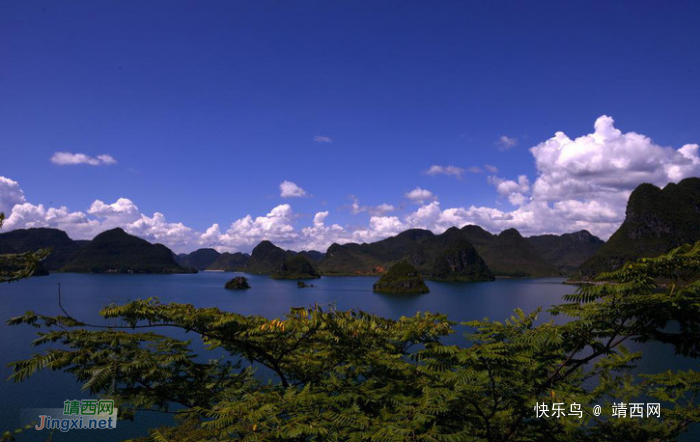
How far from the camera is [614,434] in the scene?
316 inches

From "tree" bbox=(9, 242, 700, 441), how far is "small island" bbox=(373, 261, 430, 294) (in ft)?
528

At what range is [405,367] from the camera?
8062 mm

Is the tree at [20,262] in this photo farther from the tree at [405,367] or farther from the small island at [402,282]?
the small island at [402,282]

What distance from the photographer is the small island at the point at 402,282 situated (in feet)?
556

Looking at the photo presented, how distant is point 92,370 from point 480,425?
24.4ft

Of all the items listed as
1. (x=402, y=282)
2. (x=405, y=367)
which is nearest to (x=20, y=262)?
(x=405, y=367)

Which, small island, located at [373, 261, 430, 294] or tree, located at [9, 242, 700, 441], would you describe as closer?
tree, located at [9, 242, 700, 441]

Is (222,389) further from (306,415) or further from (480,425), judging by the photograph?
(480,425)

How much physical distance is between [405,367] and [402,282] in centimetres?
16910

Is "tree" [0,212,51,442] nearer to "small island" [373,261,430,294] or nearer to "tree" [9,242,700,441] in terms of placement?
"tree" [9,242,700,441]

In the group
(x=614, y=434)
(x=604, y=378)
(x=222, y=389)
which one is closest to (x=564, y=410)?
(x=614, y=434)

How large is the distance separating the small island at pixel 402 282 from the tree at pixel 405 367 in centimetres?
16108

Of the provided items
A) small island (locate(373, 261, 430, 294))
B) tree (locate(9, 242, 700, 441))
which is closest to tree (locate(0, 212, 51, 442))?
tree (locate(9, 242, 700, 441))

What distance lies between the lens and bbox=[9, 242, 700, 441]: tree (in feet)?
19.1
